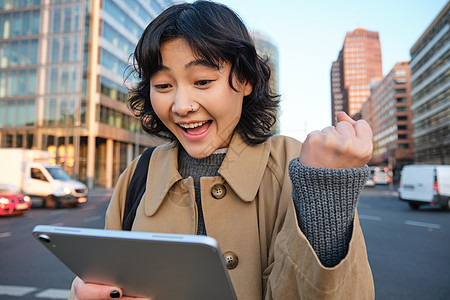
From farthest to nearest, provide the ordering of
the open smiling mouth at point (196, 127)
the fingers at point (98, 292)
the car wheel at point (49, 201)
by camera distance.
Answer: the car wheel at point (49, 201), the open smiling mouth at point (196, 127), the fingers at point (98, 292)

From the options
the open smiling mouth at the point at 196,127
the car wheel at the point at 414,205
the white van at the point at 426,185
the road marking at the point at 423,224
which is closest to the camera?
the open smiling mouth at the point at 196,127

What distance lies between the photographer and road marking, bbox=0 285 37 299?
377cm

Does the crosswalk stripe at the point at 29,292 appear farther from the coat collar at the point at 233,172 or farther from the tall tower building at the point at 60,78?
the tall tower building at the point at 60,78

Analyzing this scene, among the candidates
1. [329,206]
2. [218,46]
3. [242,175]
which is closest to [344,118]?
[329,206]

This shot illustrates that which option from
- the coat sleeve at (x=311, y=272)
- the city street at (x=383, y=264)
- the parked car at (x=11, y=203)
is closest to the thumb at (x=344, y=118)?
the coat sleeve at (x=311, y=272)

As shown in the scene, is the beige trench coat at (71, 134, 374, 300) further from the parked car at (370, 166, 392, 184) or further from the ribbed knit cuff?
the parked car at (370, 166, 392, 184)

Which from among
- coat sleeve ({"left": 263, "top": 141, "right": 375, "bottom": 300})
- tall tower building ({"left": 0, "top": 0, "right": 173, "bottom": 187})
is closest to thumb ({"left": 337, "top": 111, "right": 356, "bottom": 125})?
coat sleeve ({"left": 263, "top": 141, "right": 375, "bottom": 300})

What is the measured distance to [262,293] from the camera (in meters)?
1.02

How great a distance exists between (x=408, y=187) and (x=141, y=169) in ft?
47.3

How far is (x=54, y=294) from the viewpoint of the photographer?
12.1 feet

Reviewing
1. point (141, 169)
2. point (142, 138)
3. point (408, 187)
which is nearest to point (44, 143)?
point (142, 138)

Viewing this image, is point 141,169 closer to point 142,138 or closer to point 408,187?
point 408,187

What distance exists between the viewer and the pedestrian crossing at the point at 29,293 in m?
3.64

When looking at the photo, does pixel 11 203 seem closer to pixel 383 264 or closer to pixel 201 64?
pixel 383 264
